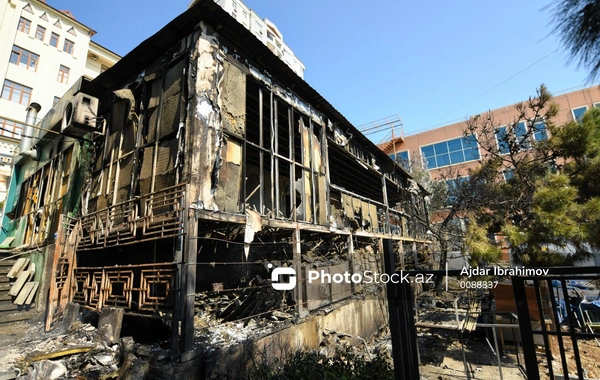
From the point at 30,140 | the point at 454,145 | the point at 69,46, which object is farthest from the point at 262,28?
the point at 30,140

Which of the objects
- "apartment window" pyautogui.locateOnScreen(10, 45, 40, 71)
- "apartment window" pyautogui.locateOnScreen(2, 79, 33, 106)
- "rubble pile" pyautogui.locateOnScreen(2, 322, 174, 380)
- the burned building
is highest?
"apartment window" pyautogui.locateOnScreen(10, 45, 40, 71)

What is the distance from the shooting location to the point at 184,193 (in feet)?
17.4

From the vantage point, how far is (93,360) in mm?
4555

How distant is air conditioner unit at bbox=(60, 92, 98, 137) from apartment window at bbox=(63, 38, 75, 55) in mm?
25417

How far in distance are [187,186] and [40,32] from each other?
3137 cm

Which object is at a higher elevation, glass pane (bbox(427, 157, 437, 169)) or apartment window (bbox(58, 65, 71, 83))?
apartment window (bbox(58, 65, 71, 83))

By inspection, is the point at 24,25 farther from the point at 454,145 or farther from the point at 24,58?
the point at 454,145

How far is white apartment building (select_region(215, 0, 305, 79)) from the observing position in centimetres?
3826

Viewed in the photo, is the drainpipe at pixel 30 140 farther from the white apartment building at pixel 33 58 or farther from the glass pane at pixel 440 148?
the glass pane at pixel 440 148

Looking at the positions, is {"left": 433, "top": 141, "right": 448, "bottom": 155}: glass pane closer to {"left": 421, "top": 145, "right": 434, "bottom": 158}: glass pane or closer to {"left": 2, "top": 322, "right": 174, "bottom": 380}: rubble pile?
{"left": 421, "top": 145, "right": 434, "bottom": 158}: glass pane

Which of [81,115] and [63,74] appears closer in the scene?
[81,115]

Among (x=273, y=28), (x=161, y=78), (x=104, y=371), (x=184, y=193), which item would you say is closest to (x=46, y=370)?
(x=104, y=371)

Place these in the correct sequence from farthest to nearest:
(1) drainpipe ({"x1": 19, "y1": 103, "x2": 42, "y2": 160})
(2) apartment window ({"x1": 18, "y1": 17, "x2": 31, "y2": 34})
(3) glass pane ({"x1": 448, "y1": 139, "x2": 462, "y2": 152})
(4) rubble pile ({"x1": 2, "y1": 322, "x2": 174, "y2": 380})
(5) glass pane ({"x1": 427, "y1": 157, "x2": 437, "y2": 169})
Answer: (5) glass pane ({"x1": 427, "y1": 157, "x2": 437, "y2": 169}) < (3) glass pane ({"x1": 448, "y1": 139, "x2": 462, "y2": 152}) < (2) apartment window ({"x1": 18, "y1": 17, "x2": 31, "y2": 34}) < (1) drainpipe ({"x1": 19, "y1": 103, "x2": 42, "y2": 160}) < (4) rubble pile ({"x1": 2, "y1": 322, "x2": 174, "y2": 380})

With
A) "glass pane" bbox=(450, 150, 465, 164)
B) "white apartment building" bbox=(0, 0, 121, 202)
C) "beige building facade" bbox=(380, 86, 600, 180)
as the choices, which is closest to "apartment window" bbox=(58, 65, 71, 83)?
"white apartment building" bbox=(0, 0, 121, 202)
